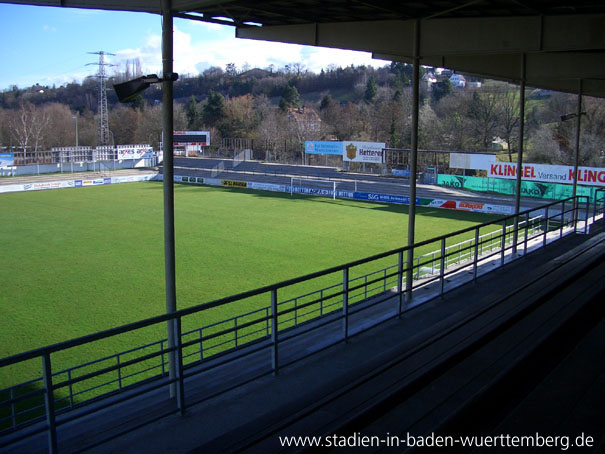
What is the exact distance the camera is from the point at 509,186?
38.7m

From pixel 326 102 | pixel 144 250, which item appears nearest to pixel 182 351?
pixel 144 250

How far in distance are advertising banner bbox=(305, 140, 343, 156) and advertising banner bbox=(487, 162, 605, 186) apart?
55.4 ft

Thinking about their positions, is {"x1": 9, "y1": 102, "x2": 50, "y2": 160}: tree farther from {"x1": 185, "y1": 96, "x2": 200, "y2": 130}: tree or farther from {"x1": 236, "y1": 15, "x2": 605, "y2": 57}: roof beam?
{"x1": 236, "y1": 15, "x2": 605, "y2": 57}: roof beam

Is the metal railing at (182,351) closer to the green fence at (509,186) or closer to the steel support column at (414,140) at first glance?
the steel support column at (414,140)

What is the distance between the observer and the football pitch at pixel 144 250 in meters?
14.8

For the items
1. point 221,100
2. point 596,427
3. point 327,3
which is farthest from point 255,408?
point 221,100

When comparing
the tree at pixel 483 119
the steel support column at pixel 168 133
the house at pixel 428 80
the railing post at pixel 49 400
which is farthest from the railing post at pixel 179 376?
the house at pixel 428 80

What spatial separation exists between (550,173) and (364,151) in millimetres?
16781

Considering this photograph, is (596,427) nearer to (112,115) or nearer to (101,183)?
(101,183)

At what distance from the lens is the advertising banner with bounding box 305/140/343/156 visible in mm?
53178

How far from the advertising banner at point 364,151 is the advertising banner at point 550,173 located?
11174 millimetres

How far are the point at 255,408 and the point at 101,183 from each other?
51.6m

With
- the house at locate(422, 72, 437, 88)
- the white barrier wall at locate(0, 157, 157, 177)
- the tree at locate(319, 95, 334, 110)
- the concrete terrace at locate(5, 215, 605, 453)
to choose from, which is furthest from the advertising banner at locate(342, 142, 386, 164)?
the house at locate(422, 72, 437, 88)

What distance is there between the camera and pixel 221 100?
79.1 meters
